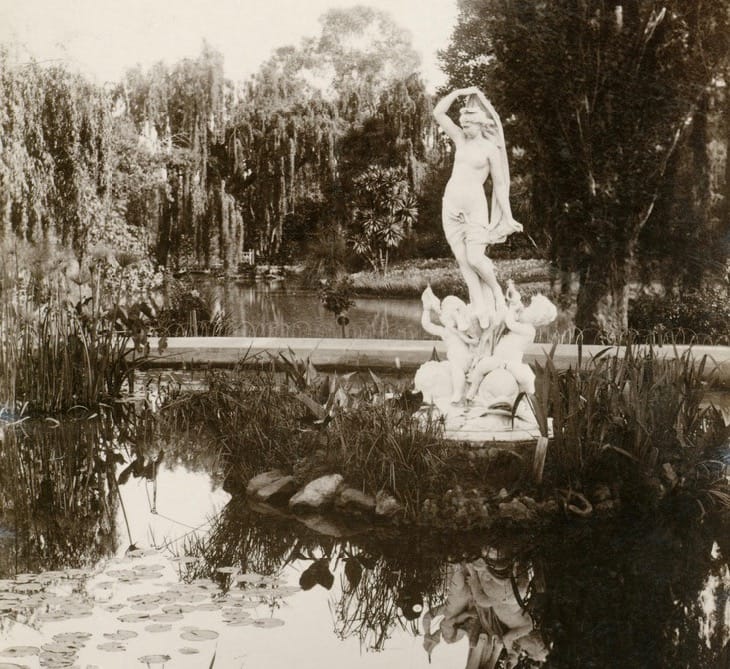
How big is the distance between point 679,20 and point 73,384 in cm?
572

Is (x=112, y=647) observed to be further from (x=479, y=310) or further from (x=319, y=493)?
(x=479, y=310)

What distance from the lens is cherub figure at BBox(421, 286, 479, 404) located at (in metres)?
4.53

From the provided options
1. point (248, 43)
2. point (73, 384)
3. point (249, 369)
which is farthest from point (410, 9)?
point (73, 384)

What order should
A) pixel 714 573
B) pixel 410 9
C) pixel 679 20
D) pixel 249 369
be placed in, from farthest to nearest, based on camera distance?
pixel 410 9 → pixel 679 20 → pixel 249 369 → pixel 714 573

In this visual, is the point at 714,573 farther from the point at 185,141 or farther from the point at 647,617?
the point at 185,141

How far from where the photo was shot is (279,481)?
4219 millimetres

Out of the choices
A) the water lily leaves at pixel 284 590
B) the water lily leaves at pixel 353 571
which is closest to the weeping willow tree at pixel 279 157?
the water lily leaves at pixel 353 571

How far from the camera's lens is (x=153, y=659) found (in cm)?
276

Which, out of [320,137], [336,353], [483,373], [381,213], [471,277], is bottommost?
[336,353]

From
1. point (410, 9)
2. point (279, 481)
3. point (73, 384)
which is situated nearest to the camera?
point (279, 481)

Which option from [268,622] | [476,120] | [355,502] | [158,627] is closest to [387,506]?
[355,502]

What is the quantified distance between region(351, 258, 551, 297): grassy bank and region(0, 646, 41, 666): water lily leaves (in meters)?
6.42

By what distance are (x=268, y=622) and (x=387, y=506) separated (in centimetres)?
100

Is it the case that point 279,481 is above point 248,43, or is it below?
below
